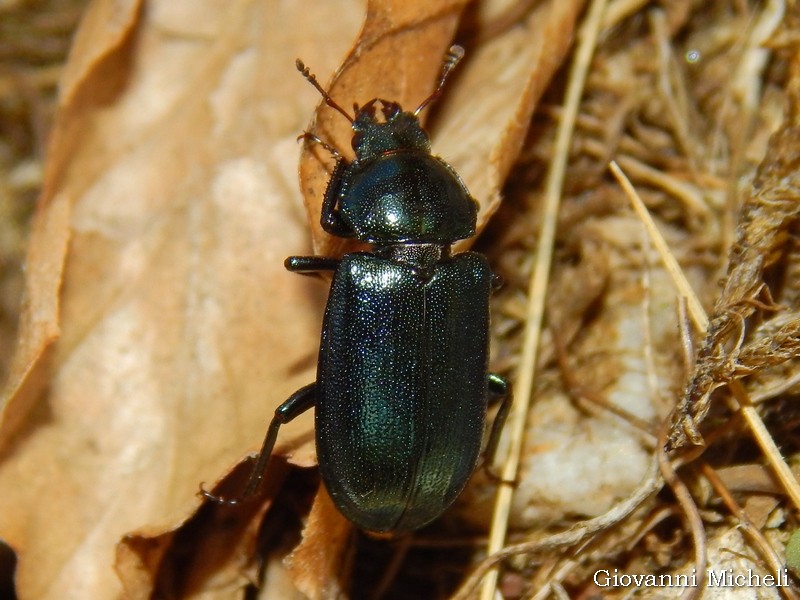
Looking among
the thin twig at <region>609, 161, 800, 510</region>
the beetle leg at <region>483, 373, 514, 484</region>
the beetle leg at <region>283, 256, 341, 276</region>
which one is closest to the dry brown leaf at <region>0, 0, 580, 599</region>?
the beetle leg at <region>283, 256, 341, 276</region>

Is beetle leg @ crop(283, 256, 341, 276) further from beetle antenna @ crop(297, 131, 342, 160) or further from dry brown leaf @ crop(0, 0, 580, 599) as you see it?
beetle antenna @ crop(297, 131, 342, 160)

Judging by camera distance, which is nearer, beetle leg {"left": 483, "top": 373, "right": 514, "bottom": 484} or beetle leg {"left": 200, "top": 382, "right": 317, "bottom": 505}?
beetle leg {"left": 200, "top": 382, "right": 317, "bottom": 505}

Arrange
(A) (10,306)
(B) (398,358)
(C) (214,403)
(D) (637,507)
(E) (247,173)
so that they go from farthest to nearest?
(A) (10,306) → (E) (247,173) → (C) (214,403) → (D) (637,507) → (B) (398,358)

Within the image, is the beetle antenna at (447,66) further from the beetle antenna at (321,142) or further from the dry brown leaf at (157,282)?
the dry brown leaf at (157,282)

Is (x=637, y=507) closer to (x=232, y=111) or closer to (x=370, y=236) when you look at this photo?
(x=370, y=236)

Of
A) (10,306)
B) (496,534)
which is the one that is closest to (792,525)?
(496,534)

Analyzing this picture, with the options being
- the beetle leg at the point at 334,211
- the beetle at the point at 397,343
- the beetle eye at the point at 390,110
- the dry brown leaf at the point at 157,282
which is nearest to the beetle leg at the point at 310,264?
the beetle at the point at 397,343
